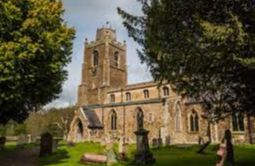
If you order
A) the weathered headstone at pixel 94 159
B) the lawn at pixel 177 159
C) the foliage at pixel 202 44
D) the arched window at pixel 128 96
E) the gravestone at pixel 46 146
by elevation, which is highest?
the arched window at pixel 128 96

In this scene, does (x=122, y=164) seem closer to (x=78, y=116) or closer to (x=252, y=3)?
(x=252, y=3)

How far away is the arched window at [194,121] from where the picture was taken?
133 ft

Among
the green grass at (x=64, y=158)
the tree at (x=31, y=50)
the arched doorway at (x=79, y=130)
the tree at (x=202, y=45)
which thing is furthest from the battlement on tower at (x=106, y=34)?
the tree at (x=202, y=45)

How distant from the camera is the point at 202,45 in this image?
10.3 meters

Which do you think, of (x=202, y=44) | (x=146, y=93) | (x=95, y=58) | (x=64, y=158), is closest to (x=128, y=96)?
(x=146, y=93)

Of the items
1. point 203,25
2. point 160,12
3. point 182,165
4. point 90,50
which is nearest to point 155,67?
point 160,12

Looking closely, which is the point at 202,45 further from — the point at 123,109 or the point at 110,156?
the point at 123,109

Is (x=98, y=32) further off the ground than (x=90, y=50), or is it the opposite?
(x=98, y=32)

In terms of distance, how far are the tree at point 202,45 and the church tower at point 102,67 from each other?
41.0 meters

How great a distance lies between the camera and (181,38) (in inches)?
459

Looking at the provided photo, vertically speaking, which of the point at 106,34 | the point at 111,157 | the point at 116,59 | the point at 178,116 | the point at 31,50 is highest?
the point at 106,34

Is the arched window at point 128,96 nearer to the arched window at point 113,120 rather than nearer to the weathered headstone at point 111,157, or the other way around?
the arched window at point 113,120

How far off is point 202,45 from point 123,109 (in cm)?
3801

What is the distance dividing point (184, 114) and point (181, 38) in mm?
30998
